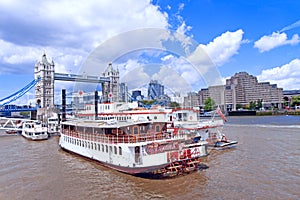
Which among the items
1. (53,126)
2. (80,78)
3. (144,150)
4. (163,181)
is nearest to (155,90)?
(53,126)

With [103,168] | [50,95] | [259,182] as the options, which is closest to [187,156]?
[259,182]

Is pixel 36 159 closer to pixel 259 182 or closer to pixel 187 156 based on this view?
pixel 187 156

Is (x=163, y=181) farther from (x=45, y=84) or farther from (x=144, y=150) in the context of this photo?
(x=45, y=84)

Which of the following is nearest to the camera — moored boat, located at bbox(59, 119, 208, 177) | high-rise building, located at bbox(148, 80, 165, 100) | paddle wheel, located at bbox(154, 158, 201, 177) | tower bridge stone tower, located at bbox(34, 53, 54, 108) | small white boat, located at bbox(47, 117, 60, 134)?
moored boat, located at bbox(59, 119, 208, 177)

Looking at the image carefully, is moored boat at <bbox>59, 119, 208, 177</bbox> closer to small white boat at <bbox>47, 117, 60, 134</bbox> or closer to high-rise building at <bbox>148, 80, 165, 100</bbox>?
small white boat at <bbox>47, 117, 60, 134</bbox>

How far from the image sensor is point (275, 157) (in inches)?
899

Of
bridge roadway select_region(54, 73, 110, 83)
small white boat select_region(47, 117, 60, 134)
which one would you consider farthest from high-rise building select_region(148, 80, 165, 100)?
bridge roadway select_region(54, 73, 110, 83)

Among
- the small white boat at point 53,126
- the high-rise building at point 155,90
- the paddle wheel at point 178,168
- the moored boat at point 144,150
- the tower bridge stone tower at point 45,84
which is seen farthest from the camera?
the tower bridge stone tower at point 45,84

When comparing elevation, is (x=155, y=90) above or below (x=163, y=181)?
above

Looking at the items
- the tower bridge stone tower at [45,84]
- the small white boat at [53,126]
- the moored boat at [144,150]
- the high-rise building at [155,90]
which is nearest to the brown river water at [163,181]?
the moored boat at [144,150]

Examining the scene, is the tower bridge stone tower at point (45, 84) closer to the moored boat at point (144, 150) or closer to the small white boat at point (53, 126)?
the small white boat at point (53, 126)

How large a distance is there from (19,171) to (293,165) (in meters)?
23.8

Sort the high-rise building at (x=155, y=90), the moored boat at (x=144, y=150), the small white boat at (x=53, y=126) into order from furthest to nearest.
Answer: the high-rise building at (x=155, y=90)
the small white boat at (x=53, y=126)
the moored boat at (x=144, y=150)

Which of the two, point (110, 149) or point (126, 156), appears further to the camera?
point (110, 149)
